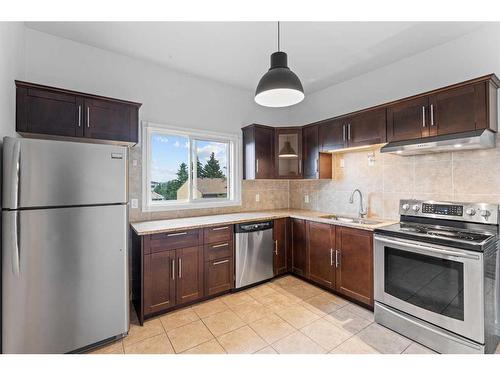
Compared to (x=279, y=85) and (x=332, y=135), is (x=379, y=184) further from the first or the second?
(x=279, y=85)

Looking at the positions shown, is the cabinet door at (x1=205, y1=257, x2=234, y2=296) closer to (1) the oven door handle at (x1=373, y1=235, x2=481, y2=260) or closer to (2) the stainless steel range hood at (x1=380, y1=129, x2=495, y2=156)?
(1) the oven door handle at (x1=373, y1=235, x2=481, y2=260)

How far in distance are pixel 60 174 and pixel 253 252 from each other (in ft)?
6.98

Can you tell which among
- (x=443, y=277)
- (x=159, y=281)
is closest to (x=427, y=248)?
(x=443, y=277)

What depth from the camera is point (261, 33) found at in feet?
7.53

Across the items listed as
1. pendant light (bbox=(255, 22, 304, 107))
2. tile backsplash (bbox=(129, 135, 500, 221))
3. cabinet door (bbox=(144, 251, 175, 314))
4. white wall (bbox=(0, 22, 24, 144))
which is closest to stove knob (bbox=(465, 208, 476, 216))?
tile backsplash (bbox=(129, 135, 500, 221))

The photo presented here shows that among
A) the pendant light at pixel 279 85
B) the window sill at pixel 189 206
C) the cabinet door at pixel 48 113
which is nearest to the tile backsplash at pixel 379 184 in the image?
the window sill at pixel 189 206

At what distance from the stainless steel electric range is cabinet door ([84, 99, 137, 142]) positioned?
265 cm

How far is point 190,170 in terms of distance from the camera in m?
3.30

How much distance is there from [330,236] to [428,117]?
5.10ft

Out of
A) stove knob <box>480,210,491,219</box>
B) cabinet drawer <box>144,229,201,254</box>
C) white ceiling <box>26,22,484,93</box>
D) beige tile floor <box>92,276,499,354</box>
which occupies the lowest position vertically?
beige tile floor <box>92,276,499,354</box>

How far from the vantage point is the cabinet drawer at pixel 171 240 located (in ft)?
7.56

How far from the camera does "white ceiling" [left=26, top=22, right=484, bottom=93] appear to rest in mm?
2199

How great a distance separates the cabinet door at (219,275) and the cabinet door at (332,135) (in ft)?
6.40

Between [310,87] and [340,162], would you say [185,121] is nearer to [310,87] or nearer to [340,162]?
[310,87]
